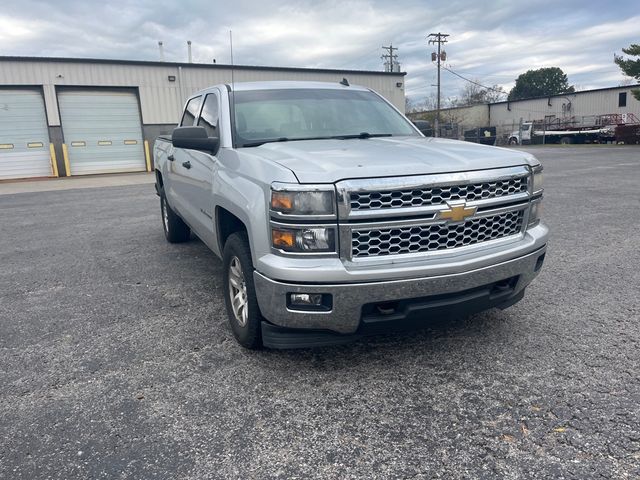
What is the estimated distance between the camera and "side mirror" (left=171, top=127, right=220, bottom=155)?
12.2ft

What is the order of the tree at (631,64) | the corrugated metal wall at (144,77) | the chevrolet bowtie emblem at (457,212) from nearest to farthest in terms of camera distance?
the chevrolet bowtie emblem at (457,212) < the corrugated metal wall at (144,77) < the tree at (631,64)

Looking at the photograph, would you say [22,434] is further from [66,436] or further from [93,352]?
[93,352]

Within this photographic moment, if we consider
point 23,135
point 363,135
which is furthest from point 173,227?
point 23,135

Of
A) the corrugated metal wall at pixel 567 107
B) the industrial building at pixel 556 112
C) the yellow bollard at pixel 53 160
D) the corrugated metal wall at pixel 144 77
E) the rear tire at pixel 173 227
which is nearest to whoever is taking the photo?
the rear tire at pixel 173 227

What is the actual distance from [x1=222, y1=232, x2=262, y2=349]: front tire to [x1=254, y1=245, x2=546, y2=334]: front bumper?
0.19 metres

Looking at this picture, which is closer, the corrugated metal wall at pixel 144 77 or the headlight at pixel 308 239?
the headlight at pixel 308 239

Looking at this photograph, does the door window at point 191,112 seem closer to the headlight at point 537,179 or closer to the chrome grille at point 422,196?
the chrome grille at point 422,196

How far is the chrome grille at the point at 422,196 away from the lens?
2664 millimetres

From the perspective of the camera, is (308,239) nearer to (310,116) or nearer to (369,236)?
(369,236)

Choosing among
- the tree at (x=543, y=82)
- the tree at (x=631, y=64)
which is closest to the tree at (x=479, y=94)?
the tree at (x=543, y=82)

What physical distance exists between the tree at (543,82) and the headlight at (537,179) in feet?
266

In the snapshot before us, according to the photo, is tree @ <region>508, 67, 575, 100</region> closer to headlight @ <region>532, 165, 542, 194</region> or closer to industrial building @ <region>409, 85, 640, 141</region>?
industrial building @ <region>409, 85, 640, 141</region>

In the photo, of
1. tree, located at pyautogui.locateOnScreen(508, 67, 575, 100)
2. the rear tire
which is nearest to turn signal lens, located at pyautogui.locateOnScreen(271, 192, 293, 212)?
the rear tire

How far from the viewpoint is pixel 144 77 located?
22500 mm
